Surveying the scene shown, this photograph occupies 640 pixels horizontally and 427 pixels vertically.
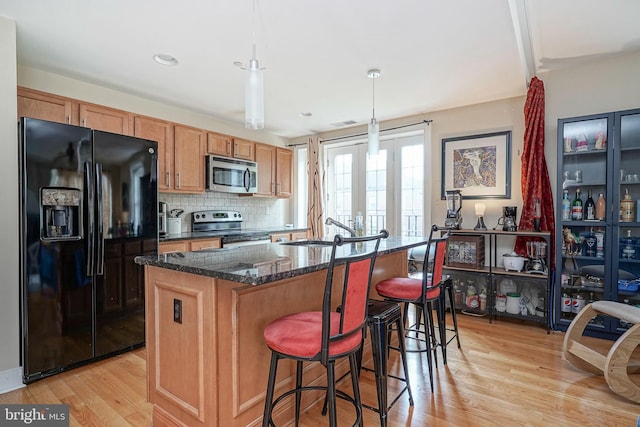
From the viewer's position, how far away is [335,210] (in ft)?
18.1

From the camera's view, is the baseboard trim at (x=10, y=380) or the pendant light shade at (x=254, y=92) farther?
the baseboard trim at (x=10, y=380)

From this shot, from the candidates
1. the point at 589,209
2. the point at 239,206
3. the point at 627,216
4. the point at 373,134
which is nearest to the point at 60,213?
the point at 373,134

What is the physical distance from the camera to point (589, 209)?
319 centimetres

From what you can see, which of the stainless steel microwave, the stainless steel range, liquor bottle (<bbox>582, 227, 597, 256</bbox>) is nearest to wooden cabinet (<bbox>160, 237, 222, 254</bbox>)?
the stainless steel range

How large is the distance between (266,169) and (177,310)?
3786 millimetres

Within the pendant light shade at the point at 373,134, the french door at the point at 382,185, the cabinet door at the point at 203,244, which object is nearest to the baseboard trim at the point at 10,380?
the cabinet door at the point at 203,244

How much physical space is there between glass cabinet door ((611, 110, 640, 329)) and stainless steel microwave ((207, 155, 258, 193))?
4157 millimetres

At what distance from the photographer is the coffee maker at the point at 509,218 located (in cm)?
362

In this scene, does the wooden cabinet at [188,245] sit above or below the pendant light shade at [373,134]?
below

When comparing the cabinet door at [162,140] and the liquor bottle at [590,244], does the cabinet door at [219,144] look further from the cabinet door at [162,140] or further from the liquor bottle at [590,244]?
the liquor bottle at [590,244]

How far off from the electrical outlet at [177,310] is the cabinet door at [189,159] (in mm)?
2602

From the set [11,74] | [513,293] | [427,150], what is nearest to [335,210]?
[427,150]

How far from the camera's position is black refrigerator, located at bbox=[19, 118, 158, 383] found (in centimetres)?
232

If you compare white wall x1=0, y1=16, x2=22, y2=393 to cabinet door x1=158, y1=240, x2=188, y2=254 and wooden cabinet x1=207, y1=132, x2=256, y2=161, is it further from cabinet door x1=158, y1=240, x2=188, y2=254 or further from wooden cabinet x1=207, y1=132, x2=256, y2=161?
wooden cabinet x1=207, y1=132, x2=256, y2=161
